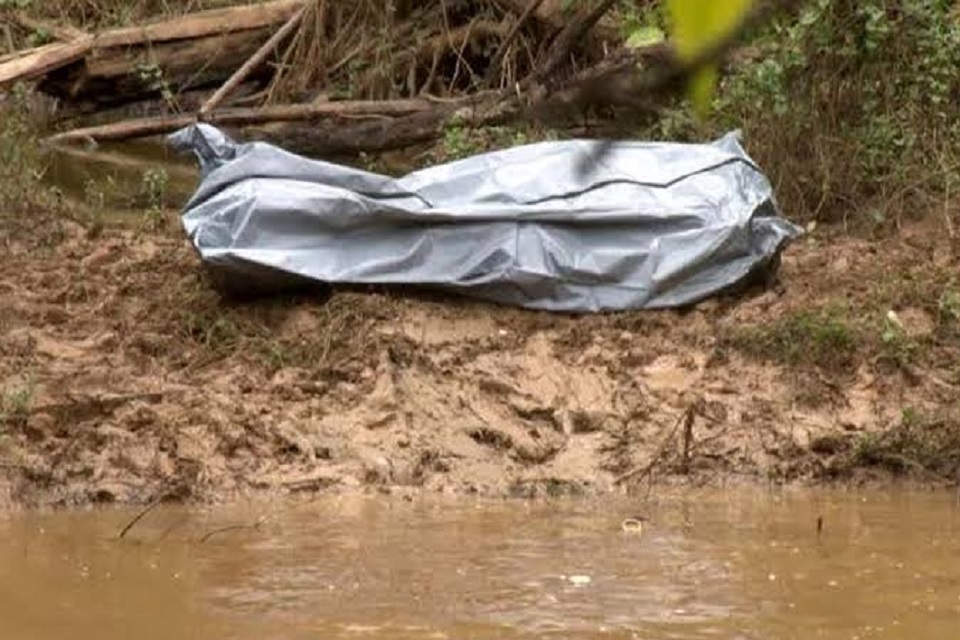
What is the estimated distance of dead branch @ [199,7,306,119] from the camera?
9.51 meters

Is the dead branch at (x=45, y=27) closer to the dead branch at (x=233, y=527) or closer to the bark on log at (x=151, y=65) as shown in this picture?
the bark on log at (x=151, y=65)

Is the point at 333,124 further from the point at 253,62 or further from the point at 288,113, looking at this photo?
the point at 253,62

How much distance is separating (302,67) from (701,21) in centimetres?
996

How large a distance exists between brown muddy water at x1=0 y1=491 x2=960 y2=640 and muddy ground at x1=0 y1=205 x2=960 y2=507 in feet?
0.63

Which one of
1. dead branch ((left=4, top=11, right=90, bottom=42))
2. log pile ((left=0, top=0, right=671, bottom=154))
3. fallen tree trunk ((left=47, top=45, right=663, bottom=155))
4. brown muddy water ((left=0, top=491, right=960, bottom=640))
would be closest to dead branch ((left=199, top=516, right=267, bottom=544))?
brown muddy water ((left=0, top=491, right=960, bottom=640))

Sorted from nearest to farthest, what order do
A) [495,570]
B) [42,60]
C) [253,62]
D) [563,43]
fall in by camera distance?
[495,570]
[563,43]
[253,62]
[42,60]

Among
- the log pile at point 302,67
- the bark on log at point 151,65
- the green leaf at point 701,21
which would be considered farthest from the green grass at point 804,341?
the green leaf at point 701,21

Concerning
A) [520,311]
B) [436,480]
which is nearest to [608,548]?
[436,480]

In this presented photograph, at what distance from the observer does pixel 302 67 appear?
10352mm

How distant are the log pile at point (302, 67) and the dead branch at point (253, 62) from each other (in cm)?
1

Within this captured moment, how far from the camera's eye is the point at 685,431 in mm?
5934

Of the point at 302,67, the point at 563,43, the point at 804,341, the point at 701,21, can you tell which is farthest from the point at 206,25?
the point at 701,21

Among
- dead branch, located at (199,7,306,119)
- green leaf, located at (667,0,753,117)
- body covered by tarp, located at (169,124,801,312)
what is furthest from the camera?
dead branch, located at (199,7,306,119)

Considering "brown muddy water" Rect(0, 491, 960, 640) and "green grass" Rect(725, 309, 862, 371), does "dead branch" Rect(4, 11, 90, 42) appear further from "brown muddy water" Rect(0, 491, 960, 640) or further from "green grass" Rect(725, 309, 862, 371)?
"brown muddy water" Rect(0, 491, 960, 640)
